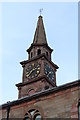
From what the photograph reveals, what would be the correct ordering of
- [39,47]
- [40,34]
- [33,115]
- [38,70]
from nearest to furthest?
[33,115] → [38,70] → [39,47] → [40,34]

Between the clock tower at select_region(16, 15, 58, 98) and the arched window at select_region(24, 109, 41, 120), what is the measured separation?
21699 millimetres

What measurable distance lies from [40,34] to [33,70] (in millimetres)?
10078

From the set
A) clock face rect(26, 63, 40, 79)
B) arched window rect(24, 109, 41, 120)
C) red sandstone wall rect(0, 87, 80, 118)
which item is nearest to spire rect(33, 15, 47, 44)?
clock face rect(26, 63, 40, 79)

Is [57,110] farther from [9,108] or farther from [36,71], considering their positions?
[36,71]

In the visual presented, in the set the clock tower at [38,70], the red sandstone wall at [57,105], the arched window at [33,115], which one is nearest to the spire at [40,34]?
the clock tower at [38,70]

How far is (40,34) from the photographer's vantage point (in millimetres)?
65750

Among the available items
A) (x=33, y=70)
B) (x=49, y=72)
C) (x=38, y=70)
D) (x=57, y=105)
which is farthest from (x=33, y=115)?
(x=49, y=72)

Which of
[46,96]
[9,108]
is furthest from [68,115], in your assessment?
[9,108]

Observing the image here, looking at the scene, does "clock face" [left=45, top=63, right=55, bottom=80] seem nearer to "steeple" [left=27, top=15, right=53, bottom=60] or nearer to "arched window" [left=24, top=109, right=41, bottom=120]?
"steeple" [left=27, top=15, right=53, bottom=60]

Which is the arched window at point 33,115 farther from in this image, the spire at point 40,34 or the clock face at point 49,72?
the spire at point 40,34

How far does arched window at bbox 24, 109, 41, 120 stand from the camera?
31.5 m

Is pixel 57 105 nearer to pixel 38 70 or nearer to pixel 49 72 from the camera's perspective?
pixel 38 70

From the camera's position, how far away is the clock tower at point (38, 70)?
55750mm

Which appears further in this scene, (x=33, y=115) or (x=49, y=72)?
(x=49, y=72)
